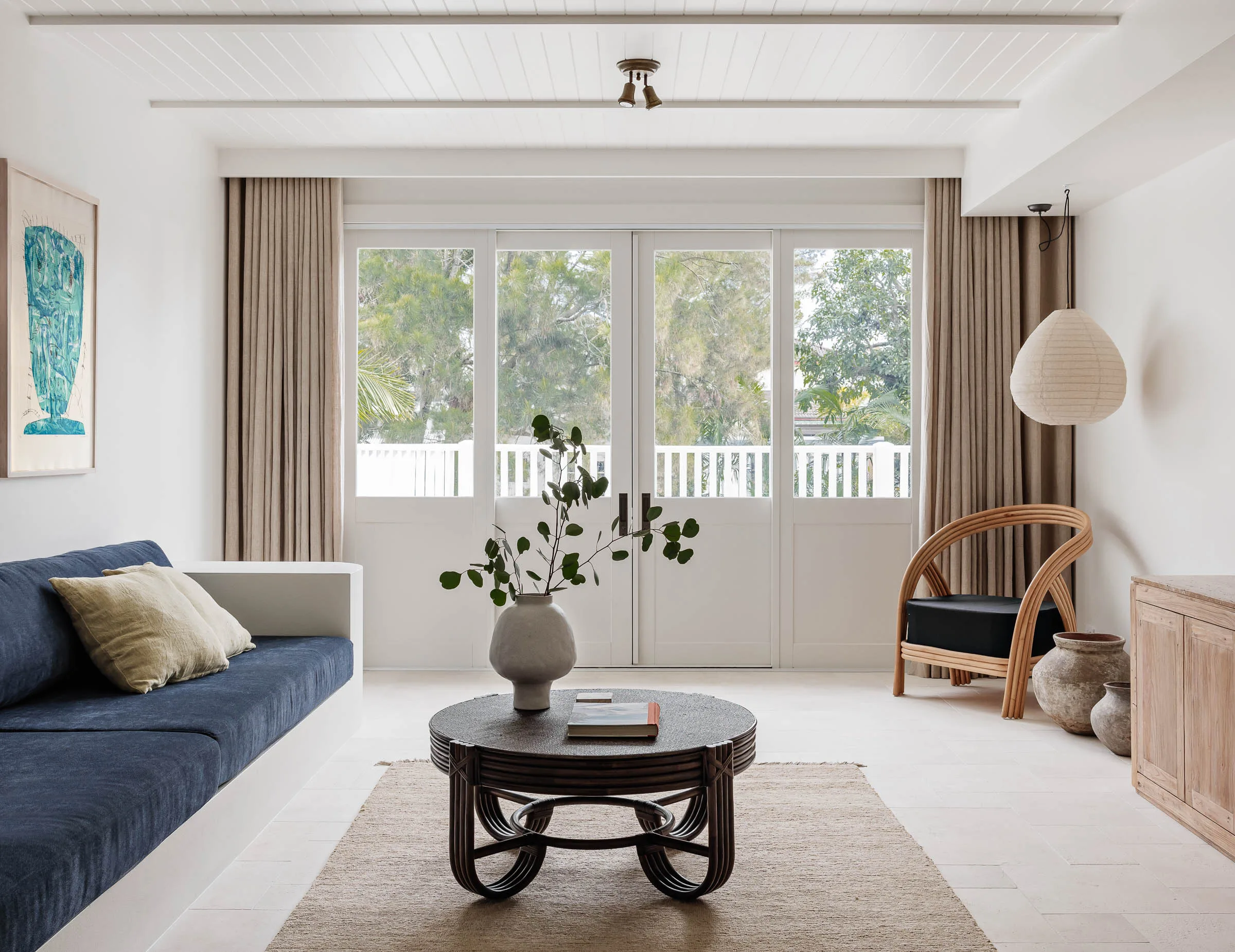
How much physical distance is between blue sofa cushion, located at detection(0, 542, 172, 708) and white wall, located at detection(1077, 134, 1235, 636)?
3.82 metres

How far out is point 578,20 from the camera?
10.3 ft

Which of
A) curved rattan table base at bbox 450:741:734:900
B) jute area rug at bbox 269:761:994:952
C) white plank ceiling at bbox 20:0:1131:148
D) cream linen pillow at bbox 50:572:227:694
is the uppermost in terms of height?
white plank ceiling at bbox 20:0:1131:148

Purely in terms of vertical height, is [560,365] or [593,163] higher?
[593,163]

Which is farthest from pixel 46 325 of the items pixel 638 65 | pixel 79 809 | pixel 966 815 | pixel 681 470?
pixel 966 815

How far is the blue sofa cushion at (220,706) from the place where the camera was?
8.21 feet

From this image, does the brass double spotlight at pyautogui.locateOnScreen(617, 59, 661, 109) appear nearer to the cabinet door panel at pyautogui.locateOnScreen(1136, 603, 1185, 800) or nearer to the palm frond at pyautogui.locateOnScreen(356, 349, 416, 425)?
the palm frond at pyautogui.locateOnScreen(356, 349, 416, 425)

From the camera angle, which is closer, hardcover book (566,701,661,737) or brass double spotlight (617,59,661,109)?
hardcover book (566,701,661,737)

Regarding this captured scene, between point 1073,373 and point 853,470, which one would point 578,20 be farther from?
point 853,470

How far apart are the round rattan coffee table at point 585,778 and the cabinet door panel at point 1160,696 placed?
1.36 meters

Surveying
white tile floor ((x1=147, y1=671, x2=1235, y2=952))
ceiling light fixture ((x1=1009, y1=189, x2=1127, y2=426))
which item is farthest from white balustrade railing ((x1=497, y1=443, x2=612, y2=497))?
ceiling light fixture ((x1=1009, y1=189, x2=1127, y2=426))

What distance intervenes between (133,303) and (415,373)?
4.83 feet

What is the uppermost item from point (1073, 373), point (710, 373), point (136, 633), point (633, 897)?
point (710, 373)

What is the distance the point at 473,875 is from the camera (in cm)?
240

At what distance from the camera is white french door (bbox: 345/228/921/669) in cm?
506
